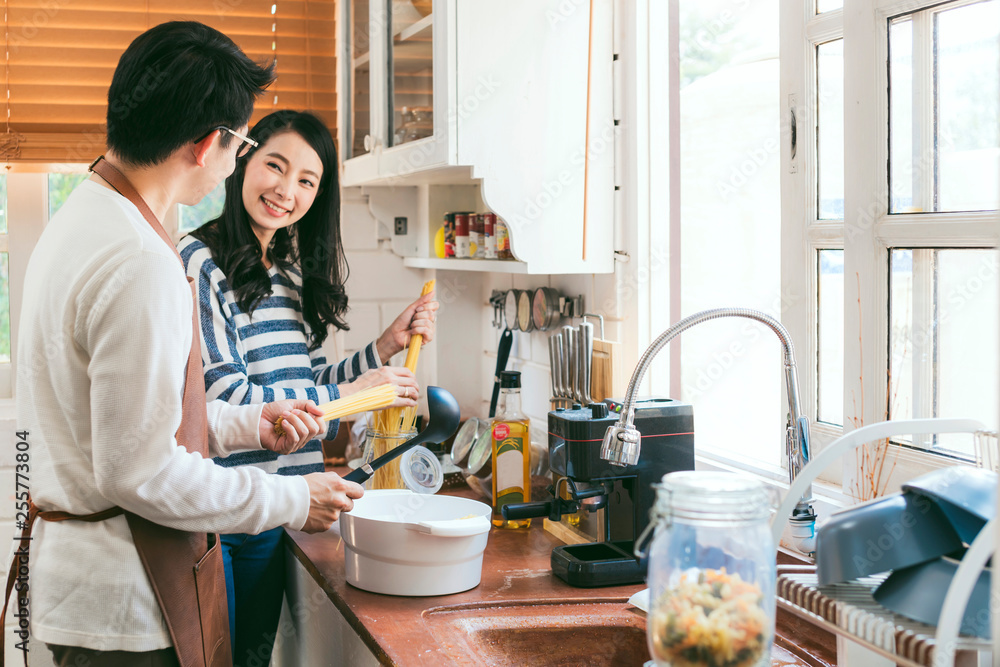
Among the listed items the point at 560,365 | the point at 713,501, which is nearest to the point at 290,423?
the point at 560,365

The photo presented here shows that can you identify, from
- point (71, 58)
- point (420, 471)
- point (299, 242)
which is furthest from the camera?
point (71, 58)

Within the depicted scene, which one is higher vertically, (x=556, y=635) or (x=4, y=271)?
(x=4, y=271)

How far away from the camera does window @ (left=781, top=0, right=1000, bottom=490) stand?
118cm

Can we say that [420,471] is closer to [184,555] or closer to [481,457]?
[481,457]

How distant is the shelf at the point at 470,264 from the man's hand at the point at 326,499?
639 mm

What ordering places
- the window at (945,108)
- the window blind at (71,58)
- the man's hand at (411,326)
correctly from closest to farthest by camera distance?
the window at (945,108), the man's hand at (411,326), the window blind at (71,58)

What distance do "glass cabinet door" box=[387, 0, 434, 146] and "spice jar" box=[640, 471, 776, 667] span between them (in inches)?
48.2

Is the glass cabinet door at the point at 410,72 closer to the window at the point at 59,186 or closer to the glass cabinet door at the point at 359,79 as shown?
the glass cabinet door at the point at 359,79

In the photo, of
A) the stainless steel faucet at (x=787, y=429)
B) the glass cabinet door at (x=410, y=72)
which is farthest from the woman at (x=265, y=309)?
the stainless steel faucet at (x=787, y=429)

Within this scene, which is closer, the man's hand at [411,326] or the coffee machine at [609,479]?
the coffee machine at [609,479]

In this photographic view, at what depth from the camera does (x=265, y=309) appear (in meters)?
1.75

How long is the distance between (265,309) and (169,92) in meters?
0.65

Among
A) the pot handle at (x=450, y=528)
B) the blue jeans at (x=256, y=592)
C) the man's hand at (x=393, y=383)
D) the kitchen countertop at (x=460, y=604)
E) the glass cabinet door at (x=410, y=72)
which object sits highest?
the glass cabinet door at (x=410, y=72)

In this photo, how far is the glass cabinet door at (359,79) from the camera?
2297 millimetres
